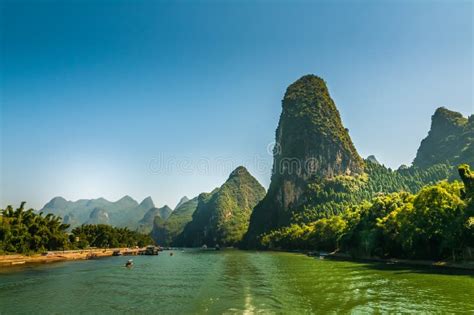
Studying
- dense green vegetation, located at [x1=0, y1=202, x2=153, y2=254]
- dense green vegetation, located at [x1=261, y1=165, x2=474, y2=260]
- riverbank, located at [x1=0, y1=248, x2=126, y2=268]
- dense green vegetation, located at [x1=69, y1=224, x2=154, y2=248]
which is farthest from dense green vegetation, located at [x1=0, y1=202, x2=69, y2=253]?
dense green vegetation, located at [x1=261, y1=165, x2=474, y2=260]

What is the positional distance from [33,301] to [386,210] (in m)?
79.1

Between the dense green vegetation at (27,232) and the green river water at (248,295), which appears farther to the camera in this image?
the dense green vegetation at (27,232)

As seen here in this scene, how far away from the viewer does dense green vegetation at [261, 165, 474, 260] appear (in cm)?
5859

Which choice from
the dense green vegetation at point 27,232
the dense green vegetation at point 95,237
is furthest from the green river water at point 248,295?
the dense green vegetation at point 95,237

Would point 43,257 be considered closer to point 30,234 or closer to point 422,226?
point 30,234

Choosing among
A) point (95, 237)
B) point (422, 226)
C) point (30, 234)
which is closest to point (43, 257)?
point (30, 234)

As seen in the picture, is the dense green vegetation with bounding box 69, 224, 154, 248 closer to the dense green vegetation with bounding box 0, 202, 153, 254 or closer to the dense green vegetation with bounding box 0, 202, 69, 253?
the dense green vegetation with bounding box 0, 202, 153, 254

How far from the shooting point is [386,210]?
9050 centimetres

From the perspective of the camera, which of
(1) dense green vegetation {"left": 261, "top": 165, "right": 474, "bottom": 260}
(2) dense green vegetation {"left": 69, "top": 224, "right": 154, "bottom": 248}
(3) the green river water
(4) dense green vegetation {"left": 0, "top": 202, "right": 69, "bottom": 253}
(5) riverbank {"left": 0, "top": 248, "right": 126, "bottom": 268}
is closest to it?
(3) the green river water

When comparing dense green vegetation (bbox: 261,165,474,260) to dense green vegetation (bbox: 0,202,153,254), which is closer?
dense green vegetation (bbox: 261,165,474,260)

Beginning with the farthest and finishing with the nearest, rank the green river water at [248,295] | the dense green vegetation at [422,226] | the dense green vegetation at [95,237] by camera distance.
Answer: the dense green vegetation at [95,237]
the dense green vegetation at [422,226]
the green river water at [248,295]

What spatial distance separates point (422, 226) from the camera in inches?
2598

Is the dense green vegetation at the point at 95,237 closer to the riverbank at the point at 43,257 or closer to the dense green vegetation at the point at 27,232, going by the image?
the riverbank at the point at 43,257

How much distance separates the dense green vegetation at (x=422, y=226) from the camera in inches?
2307
